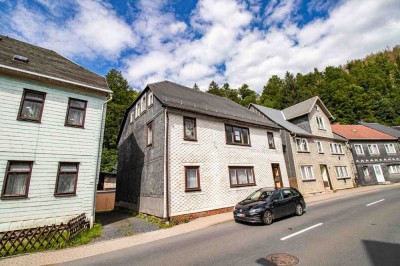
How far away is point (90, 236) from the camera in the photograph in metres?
9.58

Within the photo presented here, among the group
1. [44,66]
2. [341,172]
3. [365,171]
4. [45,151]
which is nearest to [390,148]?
[365,171]

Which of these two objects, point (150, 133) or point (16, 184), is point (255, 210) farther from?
point (16, 184)

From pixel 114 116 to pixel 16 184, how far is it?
1276 inches

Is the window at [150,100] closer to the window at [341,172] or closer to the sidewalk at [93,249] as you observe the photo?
the sidewalk at [93,249]

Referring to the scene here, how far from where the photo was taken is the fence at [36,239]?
25.6 feet

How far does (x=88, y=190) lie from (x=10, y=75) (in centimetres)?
697

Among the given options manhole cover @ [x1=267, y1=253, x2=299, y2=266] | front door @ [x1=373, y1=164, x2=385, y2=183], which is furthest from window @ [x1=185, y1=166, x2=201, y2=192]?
front door @ [x1=373, y1=164, x2=385, y2=183]

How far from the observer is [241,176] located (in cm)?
1642

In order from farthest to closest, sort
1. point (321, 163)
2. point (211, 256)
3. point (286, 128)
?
1. point (321, 163)
2. point (286, 128)
3. point (211, 256)

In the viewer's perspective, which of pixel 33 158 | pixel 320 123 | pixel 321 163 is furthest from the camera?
pixel 320 123

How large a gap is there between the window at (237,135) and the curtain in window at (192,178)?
13.4ft

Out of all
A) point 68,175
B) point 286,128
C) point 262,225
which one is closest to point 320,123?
point 286,128

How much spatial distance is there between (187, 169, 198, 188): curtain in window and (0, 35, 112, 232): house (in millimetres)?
5483

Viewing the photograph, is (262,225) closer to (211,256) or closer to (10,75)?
(211,256)
